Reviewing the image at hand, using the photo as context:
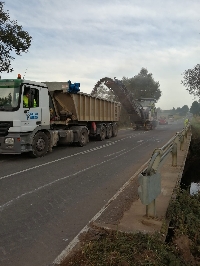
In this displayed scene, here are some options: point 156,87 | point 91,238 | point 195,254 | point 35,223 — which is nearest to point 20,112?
point 35,223

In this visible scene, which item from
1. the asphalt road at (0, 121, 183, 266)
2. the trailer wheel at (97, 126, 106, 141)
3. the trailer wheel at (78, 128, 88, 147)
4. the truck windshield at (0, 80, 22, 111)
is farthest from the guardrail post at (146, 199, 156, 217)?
the trailer wheel at (97, 126, 106, 141)

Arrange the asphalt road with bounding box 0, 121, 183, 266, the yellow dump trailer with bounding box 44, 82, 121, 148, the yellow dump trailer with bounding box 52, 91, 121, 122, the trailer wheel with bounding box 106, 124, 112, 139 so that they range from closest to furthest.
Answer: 1. the asphalt road with bounding box 0, 121, 183, 266
2. the yellow dump trailer with bounding box 44, 82, 121, 148
3. the yellow dump trailer with bounding box 52, 91, 121, 122
4. the trailer wheel with bounding box 106, 124, 112, 139

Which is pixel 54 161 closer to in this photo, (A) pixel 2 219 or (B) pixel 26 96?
(B) pixel 26 96

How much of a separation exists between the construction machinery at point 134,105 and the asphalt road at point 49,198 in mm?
12115

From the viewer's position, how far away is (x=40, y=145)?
10398mm

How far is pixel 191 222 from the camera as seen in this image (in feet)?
13.4

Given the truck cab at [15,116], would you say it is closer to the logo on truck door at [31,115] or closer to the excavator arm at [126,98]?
the logo on truck door at [31,115]

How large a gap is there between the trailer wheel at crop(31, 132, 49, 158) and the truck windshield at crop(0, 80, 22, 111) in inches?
58.9

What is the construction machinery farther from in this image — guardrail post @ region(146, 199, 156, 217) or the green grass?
the green grass

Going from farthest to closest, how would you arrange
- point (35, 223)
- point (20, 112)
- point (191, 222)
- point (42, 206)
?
point (20, 112), point (42, 206), point (35, 223), point (191, 222)

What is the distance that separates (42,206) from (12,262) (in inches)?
73.7

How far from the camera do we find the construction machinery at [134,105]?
22.5m

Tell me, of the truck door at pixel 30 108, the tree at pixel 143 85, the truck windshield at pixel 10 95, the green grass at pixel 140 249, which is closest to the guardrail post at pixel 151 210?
the green grass at pixel 140 249

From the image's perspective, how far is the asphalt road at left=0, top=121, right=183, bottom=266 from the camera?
360 cm
